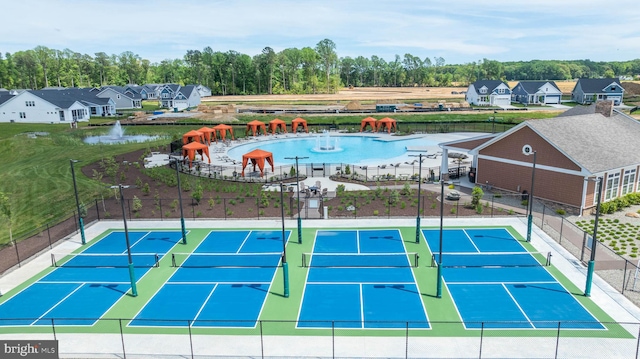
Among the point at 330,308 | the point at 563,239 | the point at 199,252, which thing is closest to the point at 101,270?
the point at 199,252

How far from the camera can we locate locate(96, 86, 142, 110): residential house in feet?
386

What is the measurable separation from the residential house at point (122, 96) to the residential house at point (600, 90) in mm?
118605

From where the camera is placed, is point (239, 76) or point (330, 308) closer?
point (330, 308)

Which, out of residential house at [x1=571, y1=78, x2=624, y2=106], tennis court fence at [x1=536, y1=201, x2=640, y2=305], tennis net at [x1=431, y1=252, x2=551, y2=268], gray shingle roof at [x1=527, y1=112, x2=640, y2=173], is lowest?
tennis net at [x1=431, y1=252, x2=551, y2=268]

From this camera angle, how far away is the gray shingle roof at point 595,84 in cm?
11219

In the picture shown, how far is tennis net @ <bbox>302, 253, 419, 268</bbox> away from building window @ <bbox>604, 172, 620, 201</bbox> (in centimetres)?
1751

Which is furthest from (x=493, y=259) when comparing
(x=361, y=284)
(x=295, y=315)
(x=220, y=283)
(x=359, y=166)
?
(x=359, y=166)

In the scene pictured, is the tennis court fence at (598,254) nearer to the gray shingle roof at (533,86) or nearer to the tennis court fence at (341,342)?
the tennis court fence at (341,342)

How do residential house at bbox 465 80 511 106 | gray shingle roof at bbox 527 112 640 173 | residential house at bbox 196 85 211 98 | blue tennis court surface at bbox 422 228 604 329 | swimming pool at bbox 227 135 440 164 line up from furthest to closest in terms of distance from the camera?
1. residential house at bbox 196 85 211 98
2. residential house at bbox 465 80 511 106
3. swimming pool at bbox 227 135 440 164
4. gray shingle roof at bbox 527 112 640 173
5. blue tennis court surface at bbox 422 228 604 329

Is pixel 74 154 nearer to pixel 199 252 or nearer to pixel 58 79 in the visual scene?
pixel 199 252

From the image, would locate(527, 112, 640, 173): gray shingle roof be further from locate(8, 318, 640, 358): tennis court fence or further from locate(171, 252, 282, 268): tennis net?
locate(171, 252, 282, 268): tennis net

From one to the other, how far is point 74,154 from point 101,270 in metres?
36.6

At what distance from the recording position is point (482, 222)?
29750mm

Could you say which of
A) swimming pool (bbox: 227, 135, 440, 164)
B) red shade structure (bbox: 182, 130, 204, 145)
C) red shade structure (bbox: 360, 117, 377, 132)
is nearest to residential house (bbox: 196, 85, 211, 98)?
swimming pool (bbox: 227, 135, 440, 164)
